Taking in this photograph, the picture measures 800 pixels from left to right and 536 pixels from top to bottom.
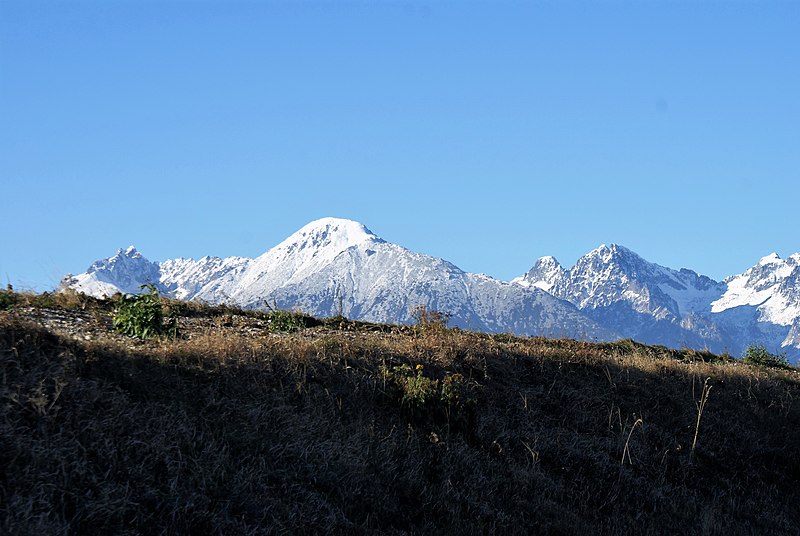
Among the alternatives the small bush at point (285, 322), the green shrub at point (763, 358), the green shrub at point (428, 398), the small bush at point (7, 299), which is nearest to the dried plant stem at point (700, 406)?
the green shrub at point (428, 398)

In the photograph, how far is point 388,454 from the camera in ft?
36.5

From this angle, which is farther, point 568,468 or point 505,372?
point 505,372

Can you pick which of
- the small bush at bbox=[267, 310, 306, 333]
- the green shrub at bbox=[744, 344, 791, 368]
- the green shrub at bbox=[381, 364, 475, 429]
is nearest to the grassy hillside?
the green shrub at bbox=[381, 364, 475, 429]

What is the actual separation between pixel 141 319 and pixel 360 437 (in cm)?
421

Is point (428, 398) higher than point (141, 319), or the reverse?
point (141, 319)

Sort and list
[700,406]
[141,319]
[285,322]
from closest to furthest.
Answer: [141,319] → [700,406] → [285,322]

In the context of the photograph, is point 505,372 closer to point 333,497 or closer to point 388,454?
point 388,454

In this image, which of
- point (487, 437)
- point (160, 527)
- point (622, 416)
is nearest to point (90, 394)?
point (160, 527)

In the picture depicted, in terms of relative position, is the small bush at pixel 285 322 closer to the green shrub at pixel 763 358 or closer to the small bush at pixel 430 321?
the small bush at pixel 430 321

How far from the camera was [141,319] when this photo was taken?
43.0 feet

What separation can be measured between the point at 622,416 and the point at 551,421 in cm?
179

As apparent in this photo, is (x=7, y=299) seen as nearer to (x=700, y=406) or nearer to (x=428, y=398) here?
(x=428, y=398)

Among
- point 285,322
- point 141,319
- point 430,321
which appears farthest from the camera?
point 430,321

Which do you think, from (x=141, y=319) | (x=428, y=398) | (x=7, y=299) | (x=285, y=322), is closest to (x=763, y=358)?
(x=285, y=322)
